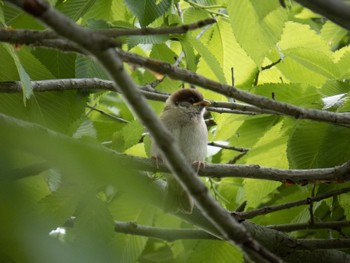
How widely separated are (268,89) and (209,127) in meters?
1.58

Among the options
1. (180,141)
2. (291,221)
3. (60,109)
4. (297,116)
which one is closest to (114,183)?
(297,116)

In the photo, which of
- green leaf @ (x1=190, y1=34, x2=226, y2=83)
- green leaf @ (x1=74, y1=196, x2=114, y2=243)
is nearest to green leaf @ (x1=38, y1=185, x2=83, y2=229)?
green leaf @ (x1=74, y1=196, x2=114, y2=243)

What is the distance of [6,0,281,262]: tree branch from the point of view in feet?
3.17

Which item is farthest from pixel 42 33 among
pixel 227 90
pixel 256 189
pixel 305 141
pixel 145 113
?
pixel 256 189

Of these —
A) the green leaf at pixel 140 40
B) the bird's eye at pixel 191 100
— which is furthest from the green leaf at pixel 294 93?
the bird's eye at pixel 191 100

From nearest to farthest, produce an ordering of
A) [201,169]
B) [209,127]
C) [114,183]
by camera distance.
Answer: [114,183] → [201,169] → [209,127]

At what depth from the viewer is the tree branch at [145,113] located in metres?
0.97

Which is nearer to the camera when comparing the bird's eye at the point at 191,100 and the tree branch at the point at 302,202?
the tree branch at the point at 302,202

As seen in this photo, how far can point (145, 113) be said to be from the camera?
109cm

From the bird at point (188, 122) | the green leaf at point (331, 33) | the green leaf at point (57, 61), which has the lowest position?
the bird at point (188, 122)

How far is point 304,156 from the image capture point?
2.86 metres

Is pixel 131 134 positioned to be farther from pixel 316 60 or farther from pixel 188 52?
pixel 316 60

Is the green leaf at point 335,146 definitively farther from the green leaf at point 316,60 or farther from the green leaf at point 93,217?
the green leaf at point 93,217

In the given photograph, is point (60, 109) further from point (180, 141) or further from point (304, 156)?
point (180, 141)
